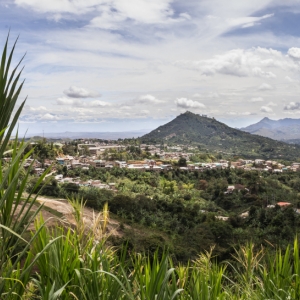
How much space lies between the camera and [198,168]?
103ft

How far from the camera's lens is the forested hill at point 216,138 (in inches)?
2087

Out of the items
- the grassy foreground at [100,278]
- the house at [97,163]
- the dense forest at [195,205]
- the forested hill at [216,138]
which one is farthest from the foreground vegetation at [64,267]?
the forested hill at [216,138]

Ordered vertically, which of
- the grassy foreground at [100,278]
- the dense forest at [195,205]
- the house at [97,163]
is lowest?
the dense forest at [195,205]

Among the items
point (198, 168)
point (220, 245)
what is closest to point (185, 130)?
point (198, 168)

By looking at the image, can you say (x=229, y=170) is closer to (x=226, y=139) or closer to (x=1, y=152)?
(x=1, y=152)

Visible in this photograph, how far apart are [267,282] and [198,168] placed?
1199 inches

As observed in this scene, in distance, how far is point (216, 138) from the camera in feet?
215

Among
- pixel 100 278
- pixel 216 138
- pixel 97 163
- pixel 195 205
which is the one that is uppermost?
pixel 216 138

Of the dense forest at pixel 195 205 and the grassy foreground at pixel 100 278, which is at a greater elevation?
the grassy foreground at pixel 100 278

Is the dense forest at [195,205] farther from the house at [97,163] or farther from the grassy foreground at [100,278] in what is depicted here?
the grassy foreground at [100,278]

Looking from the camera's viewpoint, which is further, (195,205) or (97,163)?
(97,163)

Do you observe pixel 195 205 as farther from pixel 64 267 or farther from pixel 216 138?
pixel 216 138

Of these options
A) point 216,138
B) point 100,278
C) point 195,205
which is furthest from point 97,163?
point 216,138

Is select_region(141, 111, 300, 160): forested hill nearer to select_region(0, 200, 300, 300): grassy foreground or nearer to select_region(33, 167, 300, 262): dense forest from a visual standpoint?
select_region(33, 167, 300, 262): dense forest
